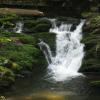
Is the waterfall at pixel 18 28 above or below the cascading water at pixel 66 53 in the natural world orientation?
above

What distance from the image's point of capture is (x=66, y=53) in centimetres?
2409

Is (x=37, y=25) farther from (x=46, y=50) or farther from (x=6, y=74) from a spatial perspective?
(x=6, y=74)

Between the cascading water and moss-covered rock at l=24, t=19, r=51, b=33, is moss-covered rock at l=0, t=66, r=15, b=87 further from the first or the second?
moss-covered rock at l=24, t=19, r=51, b=33

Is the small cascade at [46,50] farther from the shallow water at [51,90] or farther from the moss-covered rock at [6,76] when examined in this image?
the moss-covered rock at [6,76]

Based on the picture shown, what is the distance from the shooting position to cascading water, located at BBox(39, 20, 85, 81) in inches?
846

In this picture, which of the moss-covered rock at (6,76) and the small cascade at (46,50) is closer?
the moss-covered rock at (6,76)

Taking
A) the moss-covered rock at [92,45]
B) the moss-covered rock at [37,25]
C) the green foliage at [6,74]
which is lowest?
the green foliage at [6,74]

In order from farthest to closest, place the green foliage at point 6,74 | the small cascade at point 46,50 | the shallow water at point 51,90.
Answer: the small cascade at point 46,50 < the green foliage at point 6,74 < the shallow water at point 51,90

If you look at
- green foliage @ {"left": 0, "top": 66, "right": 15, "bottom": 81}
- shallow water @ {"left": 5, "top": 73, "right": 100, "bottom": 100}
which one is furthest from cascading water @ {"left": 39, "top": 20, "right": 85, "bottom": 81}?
green foliage @ {"left": 0, "top": 66, "right": 15, "bottom": 81}

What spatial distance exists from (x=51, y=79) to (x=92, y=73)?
7.94ft

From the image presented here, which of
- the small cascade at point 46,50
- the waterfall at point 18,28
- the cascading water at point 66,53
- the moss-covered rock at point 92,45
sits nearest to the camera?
the moss-covered rock at point 92,45

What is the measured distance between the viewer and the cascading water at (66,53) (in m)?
21.5

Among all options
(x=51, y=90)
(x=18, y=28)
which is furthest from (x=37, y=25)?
(x=51, y=90)

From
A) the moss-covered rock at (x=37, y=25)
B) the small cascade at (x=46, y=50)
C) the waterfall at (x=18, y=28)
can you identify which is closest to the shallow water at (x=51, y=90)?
the small cascade at (x=46, y=50)
